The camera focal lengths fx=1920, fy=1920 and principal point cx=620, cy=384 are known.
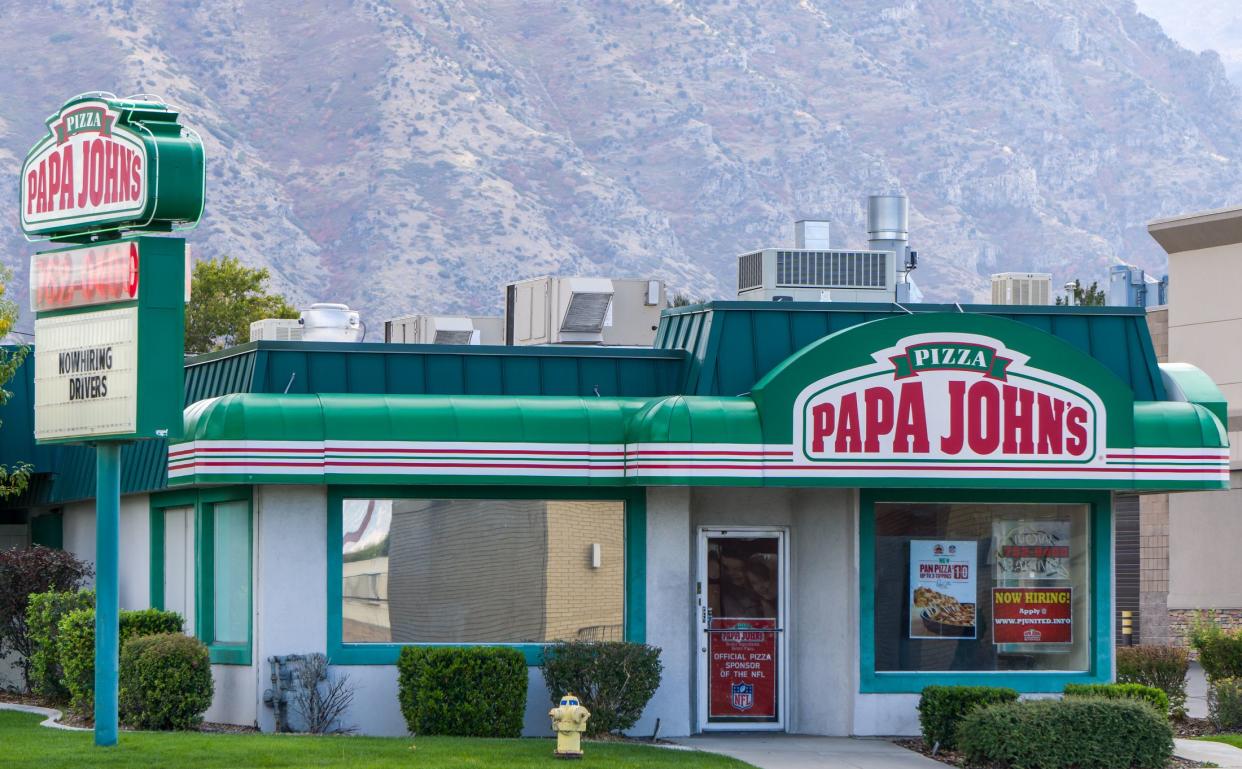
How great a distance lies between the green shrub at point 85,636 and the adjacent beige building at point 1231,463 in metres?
20.4

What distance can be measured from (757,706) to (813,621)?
1.06m

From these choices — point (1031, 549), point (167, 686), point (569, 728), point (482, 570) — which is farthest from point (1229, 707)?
point (167, 686)

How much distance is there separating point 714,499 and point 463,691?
11.9 feet

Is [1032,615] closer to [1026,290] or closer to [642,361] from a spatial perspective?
[642,361]

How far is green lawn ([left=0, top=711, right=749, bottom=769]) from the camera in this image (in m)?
15.2

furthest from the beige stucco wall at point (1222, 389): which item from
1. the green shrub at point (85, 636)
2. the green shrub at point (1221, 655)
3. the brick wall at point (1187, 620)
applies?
the green shrub at point (85, 636)

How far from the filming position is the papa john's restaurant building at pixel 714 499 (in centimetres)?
1858

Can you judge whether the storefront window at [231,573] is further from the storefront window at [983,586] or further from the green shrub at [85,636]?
the storefront window at [983,586]

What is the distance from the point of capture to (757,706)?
19.9m

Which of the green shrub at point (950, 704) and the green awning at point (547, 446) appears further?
the green awning at point (547, 446)

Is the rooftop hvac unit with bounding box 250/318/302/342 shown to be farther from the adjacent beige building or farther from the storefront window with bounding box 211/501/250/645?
the adjacent beige building

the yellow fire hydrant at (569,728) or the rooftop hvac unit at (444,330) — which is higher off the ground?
the rooftop hvac unit at (444,330)

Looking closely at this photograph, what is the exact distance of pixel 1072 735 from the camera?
1697 centimetres

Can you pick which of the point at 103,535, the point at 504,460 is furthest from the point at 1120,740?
the point at 103,535
